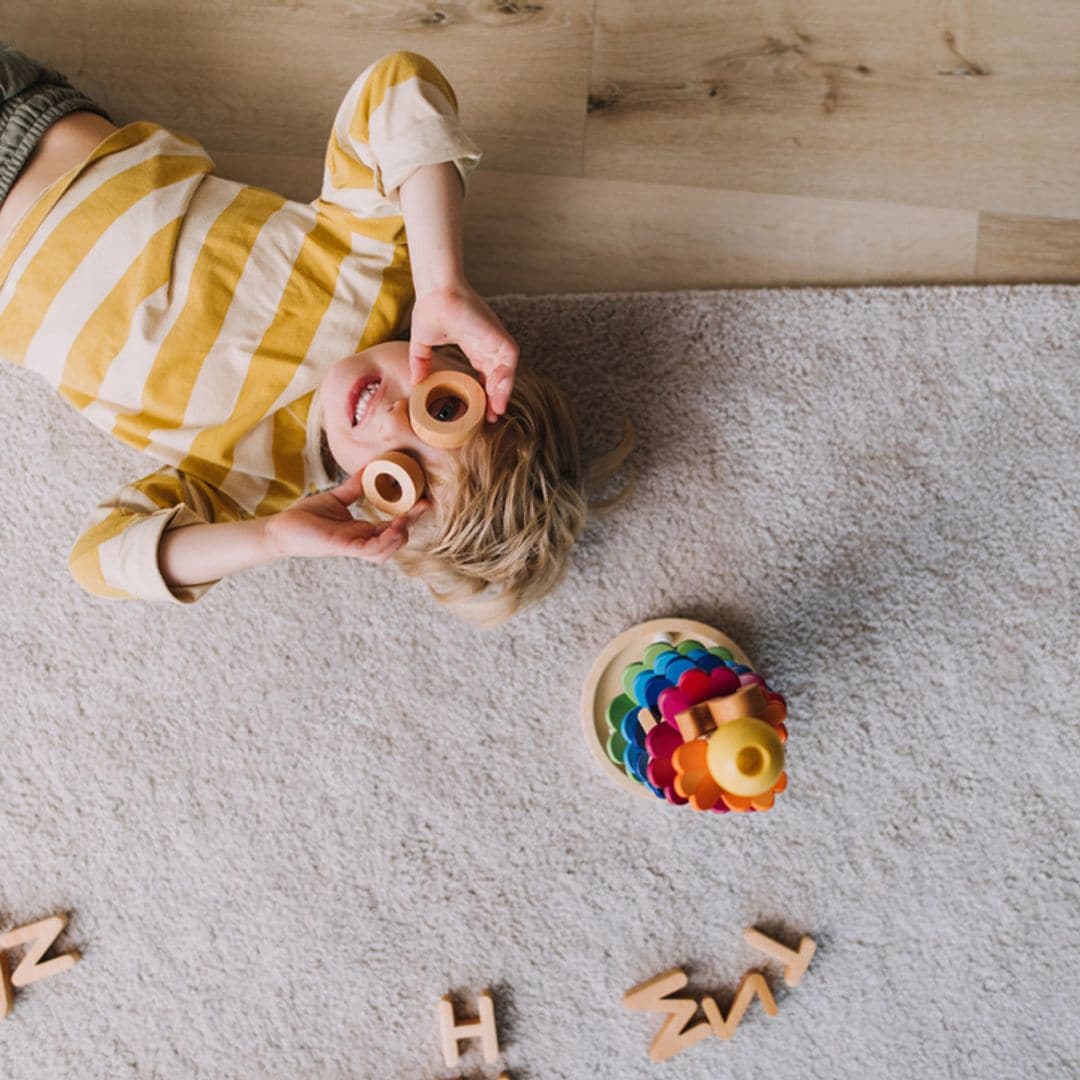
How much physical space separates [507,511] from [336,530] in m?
0.13

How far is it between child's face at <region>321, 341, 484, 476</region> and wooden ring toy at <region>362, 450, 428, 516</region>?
0.01 meters

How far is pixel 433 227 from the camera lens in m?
0.72

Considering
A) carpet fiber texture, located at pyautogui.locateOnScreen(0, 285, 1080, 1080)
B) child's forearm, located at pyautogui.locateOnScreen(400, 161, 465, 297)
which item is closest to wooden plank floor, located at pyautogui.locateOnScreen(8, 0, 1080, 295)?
carpet fiber texture, located at pyautogui.locateOnScreen(0, 285, 1080, 1080)

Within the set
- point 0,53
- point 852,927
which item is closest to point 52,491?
point 0,53

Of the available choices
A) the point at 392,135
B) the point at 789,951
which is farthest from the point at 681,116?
the point at 789,951

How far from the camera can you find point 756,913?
0.87 meters

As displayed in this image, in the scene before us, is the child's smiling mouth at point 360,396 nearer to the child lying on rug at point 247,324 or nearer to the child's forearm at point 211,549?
the child lying on rug at point 247,324

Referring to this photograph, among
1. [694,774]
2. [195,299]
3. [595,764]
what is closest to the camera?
[694,774]

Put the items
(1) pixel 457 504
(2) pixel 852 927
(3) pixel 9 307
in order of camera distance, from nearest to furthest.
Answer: (1) pixel 457 504
(3) pixel 9 307
(2) pixel 852 927

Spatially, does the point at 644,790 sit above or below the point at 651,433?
below

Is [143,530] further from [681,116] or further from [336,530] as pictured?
[681,116]

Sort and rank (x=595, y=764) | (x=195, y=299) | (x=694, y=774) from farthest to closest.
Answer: (x=595, y=764)
(x=195, y=299)
(x=694, y=774)

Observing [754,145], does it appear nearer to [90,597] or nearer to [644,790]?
[644,790]

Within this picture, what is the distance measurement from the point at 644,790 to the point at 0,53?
2.77 feet
